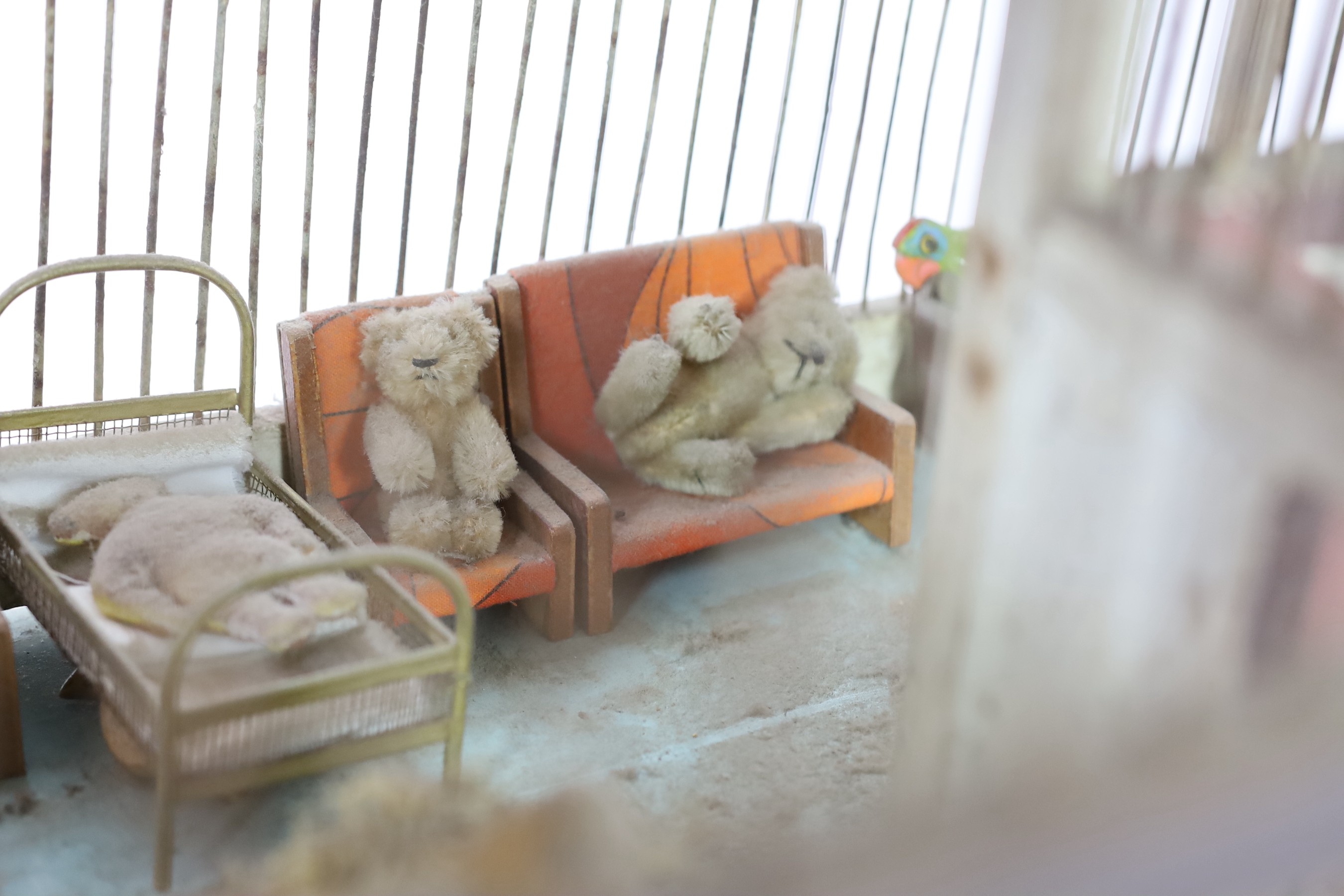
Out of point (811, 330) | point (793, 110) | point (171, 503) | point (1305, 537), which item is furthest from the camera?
point (793, 110)

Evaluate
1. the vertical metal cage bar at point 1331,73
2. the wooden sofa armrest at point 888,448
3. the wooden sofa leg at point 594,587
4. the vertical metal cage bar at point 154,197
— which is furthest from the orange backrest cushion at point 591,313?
the vertical metal cage bar at point 1331,73

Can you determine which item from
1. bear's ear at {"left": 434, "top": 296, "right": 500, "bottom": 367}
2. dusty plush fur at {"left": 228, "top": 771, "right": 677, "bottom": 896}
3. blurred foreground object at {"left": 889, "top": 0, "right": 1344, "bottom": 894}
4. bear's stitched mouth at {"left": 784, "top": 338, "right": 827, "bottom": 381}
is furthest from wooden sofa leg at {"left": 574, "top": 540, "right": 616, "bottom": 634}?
blurred foreground object at {"left": 889, "top": 0, "right": 1344, "bottom": 894}

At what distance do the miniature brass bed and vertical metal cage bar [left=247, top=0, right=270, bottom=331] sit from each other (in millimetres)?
851

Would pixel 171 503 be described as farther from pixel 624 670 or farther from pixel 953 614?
pixel 953 614

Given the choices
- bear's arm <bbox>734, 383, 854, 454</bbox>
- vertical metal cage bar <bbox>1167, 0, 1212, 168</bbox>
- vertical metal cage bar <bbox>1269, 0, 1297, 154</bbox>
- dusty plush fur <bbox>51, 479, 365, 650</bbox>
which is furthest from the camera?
bear's arm <bbox>734, 383, 854, 454</bbox>

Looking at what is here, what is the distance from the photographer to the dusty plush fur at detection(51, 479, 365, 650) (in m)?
2.47

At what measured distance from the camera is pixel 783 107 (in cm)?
404

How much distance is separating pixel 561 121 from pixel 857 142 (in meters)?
1.08

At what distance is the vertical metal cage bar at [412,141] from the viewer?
3.44m

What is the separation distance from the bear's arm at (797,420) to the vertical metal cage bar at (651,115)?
648 mm

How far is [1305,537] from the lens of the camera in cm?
107

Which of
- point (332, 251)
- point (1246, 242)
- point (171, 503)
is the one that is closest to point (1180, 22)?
point (1246, 242)

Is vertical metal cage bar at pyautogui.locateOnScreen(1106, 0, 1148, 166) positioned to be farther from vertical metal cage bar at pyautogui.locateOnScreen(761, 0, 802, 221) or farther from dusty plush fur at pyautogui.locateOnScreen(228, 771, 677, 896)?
vertical metal cage bar at pyautogui.locateOnScreen(761, 0, 802, 221)

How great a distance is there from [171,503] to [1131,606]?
2.13 meters
